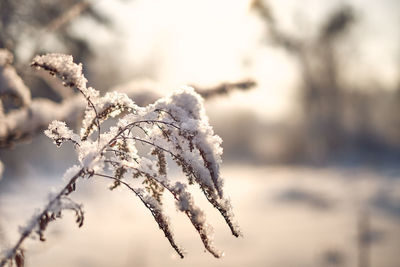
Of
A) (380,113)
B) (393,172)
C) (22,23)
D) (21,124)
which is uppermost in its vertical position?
(380,113)

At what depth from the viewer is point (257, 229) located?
12148 mm

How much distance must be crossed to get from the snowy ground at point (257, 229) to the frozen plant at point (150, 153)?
150cm

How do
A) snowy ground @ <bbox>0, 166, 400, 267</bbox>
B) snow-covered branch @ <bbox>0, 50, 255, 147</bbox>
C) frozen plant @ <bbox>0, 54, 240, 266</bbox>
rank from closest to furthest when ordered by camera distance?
frozen plant @ <bbox>0, 54, 240, 266</bbox>, snow-covered branch @ <bbox>0, 50, 255, 147</bbox>, snowy ground @ <bbox>0, 166, 400, 267</bbox>

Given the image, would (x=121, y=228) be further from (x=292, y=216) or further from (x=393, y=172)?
(x=393, y=172)

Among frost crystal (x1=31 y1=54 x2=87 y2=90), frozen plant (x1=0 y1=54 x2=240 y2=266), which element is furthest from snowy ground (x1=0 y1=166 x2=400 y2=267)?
frost crystal (x1=31 y1=54 x2=87 y2=90)

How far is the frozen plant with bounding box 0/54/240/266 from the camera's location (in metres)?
1.10

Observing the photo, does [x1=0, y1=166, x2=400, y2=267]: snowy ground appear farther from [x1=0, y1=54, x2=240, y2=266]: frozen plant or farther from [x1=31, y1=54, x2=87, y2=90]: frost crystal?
[x1=31, y1=54, x2=87, y2=90]: frost crystal

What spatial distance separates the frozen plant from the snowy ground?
150 cm

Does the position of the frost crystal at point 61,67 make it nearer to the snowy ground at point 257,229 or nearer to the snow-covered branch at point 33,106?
the snow-covered branch at point 33,106

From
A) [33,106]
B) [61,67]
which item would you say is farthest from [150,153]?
[33,106]

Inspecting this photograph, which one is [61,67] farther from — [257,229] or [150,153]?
[257,229]

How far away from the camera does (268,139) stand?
34438mm

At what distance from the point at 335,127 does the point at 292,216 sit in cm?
1809

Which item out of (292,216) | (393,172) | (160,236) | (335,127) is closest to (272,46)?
(292,216)
